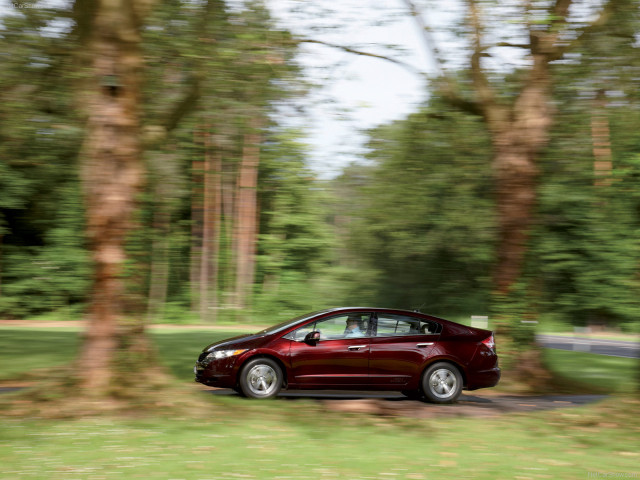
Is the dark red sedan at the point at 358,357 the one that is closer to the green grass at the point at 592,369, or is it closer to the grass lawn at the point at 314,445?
the grass lawn at the point at 314,445

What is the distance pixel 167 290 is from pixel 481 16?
29.9 m

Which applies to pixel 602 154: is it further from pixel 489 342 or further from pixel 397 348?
pixel 397 348

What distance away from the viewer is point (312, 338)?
11422 mm

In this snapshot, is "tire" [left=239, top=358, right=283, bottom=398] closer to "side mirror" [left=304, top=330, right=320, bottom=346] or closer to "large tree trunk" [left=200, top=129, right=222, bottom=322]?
"side mirror" [left=304, top=330, right=320, bottom=346]

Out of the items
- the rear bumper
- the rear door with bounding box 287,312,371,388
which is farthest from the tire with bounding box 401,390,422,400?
the rear door with bounding box 287,312,371,388

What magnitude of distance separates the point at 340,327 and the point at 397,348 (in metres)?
0.98

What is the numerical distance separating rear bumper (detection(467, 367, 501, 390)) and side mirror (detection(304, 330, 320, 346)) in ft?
8.59

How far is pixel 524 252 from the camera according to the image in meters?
13.6

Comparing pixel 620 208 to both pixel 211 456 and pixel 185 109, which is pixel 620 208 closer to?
pixel 185 109

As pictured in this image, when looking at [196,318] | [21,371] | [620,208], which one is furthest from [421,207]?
[196,318]

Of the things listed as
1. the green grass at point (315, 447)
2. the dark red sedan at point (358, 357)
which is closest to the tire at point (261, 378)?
the dark red sedan at point (358, 357)

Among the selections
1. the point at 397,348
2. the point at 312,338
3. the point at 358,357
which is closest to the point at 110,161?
the point at 312,338

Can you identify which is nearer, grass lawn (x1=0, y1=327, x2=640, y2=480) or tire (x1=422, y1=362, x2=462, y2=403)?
grass lawn (x1=0, y1=327, x2=640, y2=480)

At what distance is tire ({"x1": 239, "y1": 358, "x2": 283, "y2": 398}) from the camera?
11.2 m
